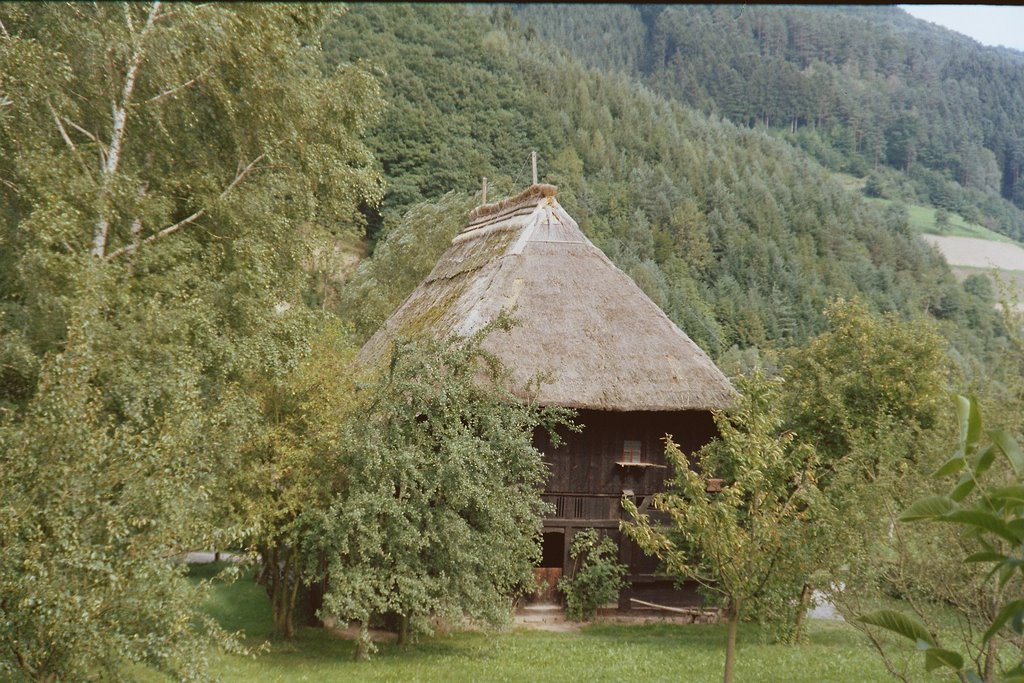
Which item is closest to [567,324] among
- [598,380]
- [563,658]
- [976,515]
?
[598,380]

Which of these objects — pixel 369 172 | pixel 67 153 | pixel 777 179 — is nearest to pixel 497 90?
pixel 777 179

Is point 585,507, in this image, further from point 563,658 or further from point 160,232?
point 160,232

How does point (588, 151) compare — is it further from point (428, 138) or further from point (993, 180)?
point (993, 180)

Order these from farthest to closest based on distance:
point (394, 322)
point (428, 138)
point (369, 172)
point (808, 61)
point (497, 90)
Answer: point (808, 61) < point (497, 90) < point (428, 138) < point (394, 322) < point (369, 172)

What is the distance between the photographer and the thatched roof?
59.0 feet

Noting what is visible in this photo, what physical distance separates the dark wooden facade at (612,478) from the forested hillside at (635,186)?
1602 cm

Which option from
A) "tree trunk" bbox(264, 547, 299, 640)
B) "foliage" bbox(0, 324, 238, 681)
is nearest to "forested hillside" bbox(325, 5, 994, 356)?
"tree trunk" bbox(264, 547, 299, 640)

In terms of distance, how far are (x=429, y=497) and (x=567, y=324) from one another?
22.8 feet

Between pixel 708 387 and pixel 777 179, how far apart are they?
A: 71948 mm

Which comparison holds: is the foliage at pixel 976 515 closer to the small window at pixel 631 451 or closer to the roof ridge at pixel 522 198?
the small window at pixel 631 451

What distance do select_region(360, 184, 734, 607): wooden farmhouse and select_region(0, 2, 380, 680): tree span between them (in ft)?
12.9

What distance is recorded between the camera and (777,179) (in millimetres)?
85125

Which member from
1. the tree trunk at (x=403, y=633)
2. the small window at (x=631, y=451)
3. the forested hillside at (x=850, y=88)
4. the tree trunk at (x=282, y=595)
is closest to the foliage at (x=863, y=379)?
the small window at (x=631, y=451)

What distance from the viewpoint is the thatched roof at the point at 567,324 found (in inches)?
708
